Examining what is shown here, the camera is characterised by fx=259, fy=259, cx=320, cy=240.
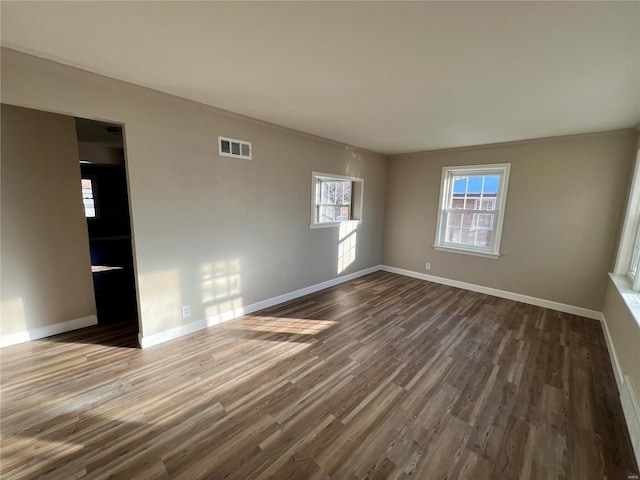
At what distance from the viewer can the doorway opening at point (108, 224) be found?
11.4 feet

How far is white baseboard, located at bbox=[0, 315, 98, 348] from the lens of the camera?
2.57m

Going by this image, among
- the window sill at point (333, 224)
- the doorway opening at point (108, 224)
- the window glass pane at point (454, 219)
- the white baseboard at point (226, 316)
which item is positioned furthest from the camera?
the window glass pane at point (454, 219)

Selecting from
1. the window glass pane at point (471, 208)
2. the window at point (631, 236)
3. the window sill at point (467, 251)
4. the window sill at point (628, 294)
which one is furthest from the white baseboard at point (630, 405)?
the window glass pane at point (471, 208)

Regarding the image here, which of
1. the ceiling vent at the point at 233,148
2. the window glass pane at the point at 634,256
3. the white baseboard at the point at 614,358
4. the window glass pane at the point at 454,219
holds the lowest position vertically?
the white baseboard at the point at 614,358

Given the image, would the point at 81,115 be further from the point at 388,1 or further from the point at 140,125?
the point at 388,1

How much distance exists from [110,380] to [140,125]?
2.23 metres

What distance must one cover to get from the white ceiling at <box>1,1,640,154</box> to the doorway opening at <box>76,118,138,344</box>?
90 cm

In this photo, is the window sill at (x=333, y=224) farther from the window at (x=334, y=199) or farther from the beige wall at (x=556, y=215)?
the beige wall at (x=556, y=215)

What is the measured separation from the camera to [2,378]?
2.12 metres

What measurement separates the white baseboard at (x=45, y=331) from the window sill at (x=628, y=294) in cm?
521

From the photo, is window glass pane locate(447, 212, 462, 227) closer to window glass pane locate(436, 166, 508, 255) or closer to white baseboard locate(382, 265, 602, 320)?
window glass pane locate(436, 166, 508, 255)

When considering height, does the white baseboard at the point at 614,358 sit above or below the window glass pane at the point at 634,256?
below

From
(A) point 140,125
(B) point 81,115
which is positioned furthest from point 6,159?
(A) point 140,125

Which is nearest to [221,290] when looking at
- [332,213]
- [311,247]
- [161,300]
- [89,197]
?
[161,300]
